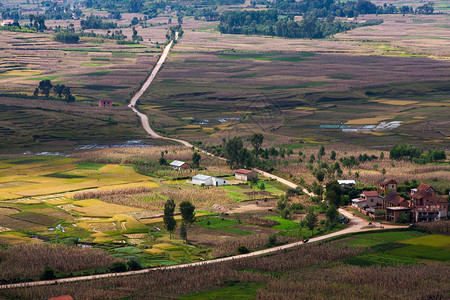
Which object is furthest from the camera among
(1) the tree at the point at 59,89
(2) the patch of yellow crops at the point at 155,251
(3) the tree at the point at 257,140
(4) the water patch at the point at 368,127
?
(1) the tree at the point at 59,89

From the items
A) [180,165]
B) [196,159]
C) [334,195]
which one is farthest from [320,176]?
[180,165]

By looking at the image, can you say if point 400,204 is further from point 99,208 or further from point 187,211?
point 99,208

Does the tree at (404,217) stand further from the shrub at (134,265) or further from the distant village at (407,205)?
the shrub at (134,265)

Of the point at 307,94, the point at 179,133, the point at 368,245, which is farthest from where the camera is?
the point at 307,94

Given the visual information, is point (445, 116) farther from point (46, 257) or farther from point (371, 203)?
point (46, 257)

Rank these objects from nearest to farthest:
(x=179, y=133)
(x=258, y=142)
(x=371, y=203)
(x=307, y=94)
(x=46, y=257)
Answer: (x=46, y=257) < (x=371, y=203) < (x=258, y=142) < (x=179, y=133) < (x=307, y=94)

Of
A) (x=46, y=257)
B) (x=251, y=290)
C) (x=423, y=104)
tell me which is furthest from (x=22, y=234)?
(x=423, y=104)

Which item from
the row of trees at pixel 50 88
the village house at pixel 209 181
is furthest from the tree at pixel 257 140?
the row of trees at pixel 50 88
